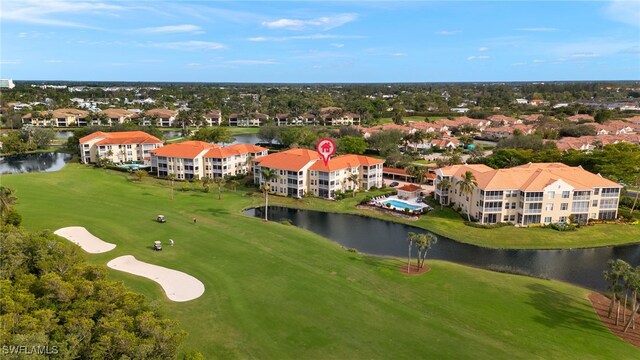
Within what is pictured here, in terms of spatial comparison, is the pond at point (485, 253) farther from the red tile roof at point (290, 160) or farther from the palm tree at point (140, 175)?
the palm tree at point (140, 175)

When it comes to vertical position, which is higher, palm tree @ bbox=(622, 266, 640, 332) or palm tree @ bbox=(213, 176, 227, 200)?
palm tree @ bbox=(622, 266, 640, 332)

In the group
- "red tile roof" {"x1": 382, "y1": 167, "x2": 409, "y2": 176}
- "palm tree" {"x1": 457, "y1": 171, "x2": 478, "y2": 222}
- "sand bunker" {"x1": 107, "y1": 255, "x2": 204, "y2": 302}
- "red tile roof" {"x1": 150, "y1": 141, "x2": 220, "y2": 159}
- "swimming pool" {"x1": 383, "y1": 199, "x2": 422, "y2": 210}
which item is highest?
"red tile roof" {"x1": 150, "y1": 141, "x2": 220, "y2": 159}

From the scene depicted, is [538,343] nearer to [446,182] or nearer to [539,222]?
[539,222]

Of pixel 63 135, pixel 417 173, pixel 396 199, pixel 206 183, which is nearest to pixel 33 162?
pixel 63 135

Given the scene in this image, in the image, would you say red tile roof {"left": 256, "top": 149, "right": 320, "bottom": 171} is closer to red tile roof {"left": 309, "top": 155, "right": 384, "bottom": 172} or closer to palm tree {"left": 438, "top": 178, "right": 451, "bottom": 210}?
red tile roof {"left": 309, "top": 155, "right": 384, "bottom": 172}

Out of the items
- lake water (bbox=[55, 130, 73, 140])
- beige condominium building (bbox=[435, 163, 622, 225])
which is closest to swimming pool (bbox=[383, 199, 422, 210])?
beige condominium building (bbox=[435, 163, 622, 225])

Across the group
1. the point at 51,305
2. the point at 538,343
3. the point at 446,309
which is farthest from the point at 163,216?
the point at 538,343

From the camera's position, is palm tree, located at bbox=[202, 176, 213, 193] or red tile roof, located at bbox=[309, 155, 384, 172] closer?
red tile roof, located at bbox=[309, 155, 384, 172]
